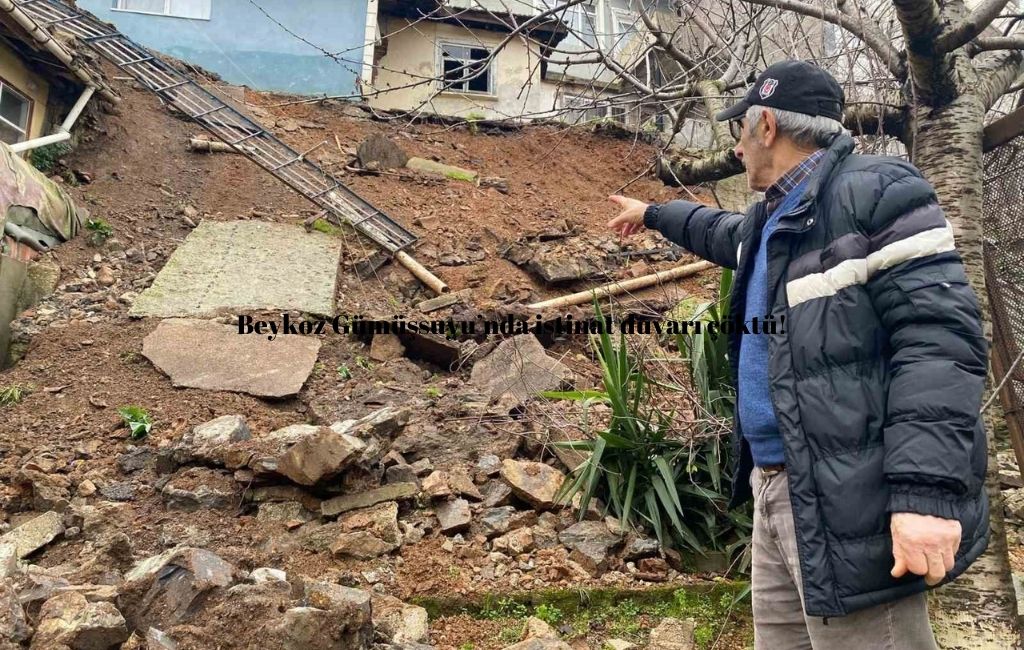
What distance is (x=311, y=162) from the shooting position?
32.9 ft

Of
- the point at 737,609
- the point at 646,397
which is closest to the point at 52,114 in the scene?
the point at 646,397

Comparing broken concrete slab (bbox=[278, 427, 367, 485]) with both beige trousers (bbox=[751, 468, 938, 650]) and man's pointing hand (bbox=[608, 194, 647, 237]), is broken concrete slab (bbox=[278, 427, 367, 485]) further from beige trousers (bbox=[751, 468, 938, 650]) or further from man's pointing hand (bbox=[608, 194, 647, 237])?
beige trousers (bbox=[751, 468, 938, 650])

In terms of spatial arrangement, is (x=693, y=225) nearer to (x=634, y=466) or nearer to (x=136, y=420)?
(x=634, y=466)

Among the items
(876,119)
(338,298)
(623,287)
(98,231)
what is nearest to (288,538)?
(876,119)

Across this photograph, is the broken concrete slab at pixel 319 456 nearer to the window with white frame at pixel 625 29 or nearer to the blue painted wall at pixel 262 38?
the window with white frame at pixel 625 29

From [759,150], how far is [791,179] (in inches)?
5.5

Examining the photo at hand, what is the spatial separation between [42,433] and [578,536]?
3.61 meters

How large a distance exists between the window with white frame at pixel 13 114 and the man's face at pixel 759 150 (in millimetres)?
9159

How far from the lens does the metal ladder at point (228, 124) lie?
28.5 feet

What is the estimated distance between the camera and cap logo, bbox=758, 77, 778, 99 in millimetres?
1991

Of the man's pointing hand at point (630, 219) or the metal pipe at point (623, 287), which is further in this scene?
the metal pipe at point (623, 287)

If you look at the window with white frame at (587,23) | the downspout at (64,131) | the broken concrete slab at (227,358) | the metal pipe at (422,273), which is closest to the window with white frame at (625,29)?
the window with white frame at (587,23)

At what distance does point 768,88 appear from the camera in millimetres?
2002

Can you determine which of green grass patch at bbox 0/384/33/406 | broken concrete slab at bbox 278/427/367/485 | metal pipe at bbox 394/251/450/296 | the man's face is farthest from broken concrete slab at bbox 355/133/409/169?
the man's face
